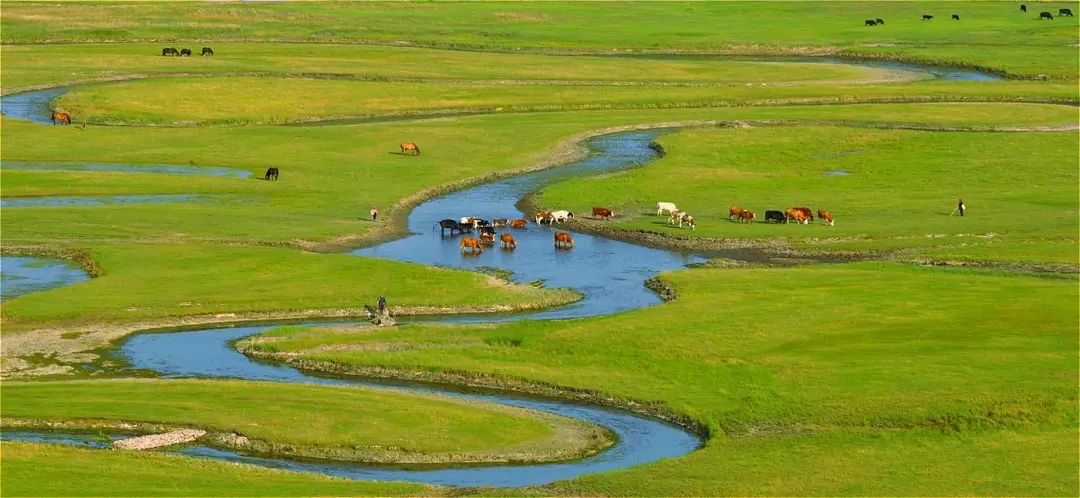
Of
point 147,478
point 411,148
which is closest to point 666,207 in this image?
point 411,148

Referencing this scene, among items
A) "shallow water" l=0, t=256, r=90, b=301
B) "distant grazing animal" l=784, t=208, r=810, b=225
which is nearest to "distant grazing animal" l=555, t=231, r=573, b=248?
"distant grazing animal" l=784, t=208, r=810, b=225

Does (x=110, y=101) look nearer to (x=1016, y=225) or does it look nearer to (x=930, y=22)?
(x=1016, y=225)

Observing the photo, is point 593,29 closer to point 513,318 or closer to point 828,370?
point 513,318

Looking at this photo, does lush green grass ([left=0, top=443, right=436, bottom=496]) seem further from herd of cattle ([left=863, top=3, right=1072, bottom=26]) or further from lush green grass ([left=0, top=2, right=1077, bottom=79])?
herd of cattle ([left=863, top=3, right=1072, bottom=26])

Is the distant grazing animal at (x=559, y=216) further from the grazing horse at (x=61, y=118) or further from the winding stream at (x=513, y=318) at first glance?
the grazing horse at (x=61, y=118)

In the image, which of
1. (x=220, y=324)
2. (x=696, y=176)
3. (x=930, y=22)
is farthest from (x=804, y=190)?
(x=930, y=22)

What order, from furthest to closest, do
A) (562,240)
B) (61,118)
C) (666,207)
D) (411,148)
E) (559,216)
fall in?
(61,118)
(411,148)
(666,207)
(559,216)
(562,240)

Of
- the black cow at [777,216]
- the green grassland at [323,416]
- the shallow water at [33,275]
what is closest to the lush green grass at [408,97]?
the shallow water at [33,275]
